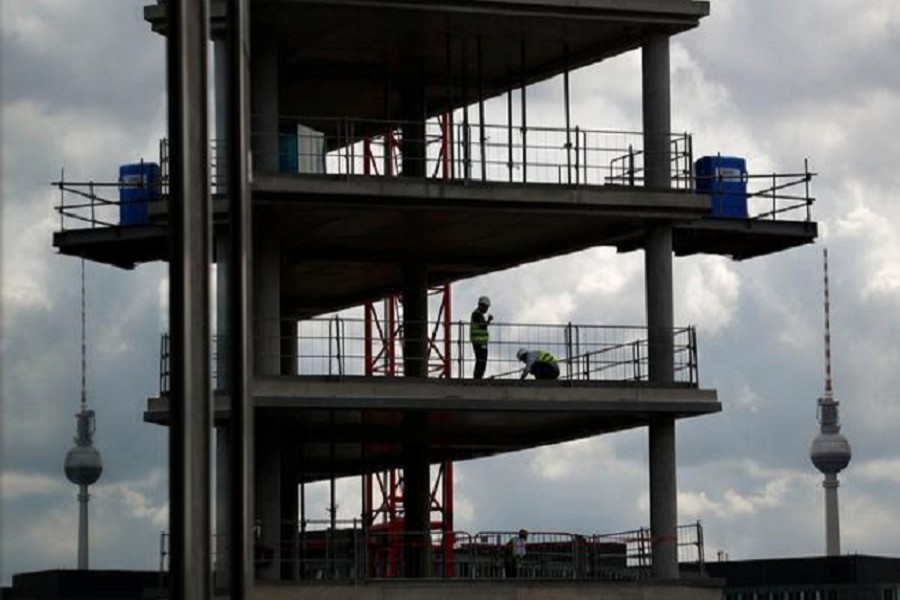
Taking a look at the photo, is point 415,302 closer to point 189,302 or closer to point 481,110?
point 481,110

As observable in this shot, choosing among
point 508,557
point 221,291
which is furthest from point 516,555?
point 221,291

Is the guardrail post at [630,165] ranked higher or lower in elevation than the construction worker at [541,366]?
higher

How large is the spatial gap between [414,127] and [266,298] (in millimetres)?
8815

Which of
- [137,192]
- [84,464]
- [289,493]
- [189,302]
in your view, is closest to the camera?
[84,464]

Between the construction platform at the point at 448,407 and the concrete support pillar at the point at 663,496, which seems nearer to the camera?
the construction platform at the point at 448,407

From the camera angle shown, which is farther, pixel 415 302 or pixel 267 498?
pixel 415 302

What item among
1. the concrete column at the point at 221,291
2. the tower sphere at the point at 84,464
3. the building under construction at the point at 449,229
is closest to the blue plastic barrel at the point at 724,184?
the building under construction at the point at 449,229

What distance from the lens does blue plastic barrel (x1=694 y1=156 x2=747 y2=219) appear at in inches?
2207

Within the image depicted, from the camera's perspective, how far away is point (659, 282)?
5241 centimetres

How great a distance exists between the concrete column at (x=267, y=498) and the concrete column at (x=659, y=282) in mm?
8414

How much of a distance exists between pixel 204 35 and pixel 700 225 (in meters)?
42.2

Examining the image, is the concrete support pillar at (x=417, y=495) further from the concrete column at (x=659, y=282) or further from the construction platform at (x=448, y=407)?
the concrete column at (x=659, y=282)

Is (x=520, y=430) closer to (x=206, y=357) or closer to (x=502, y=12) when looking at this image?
(x=502, y=12)

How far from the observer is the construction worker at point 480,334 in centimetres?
5088
